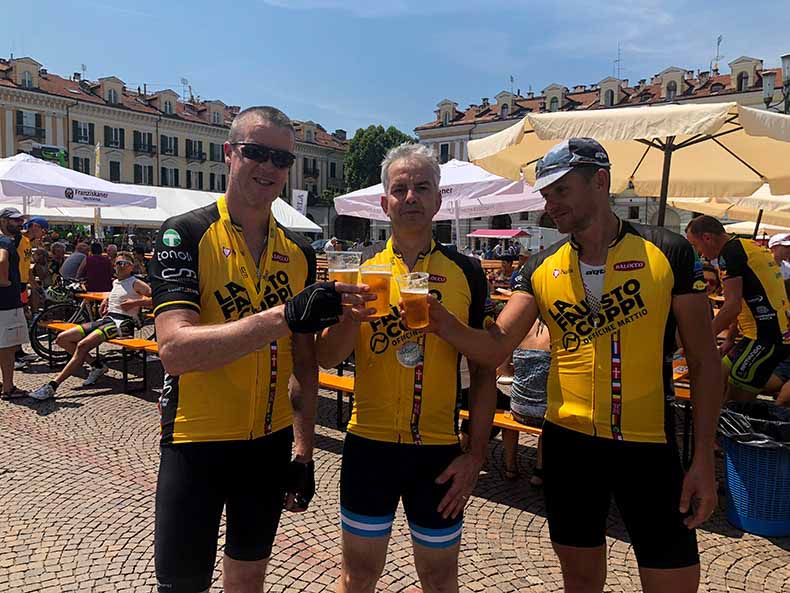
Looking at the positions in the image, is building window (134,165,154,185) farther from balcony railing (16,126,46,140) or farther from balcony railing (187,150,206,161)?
balcony railing (16,126,46,140)

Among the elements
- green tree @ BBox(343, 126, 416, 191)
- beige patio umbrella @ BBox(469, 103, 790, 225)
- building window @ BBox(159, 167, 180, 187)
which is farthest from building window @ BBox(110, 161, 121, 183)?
beige patio umbrella @ BBox(469, 103, 790, 225)

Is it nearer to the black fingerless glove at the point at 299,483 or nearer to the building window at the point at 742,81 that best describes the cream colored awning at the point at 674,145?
the black fingerless glove at the point at 299,483

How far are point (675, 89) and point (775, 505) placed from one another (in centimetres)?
5590

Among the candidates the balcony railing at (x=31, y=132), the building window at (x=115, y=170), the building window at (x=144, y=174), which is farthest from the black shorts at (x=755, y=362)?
the building window at (x=144, y=174)

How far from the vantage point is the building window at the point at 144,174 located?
204ft

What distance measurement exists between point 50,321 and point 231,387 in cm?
958

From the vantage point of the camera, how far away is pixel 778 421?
4246 millimetres

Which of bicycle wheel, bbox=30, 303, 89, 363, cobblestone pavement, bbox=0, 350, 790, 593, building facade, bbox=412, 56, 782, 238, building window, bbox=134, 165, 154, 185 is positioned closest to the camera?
cobblestone pavement, bbox=0, 350, 790, 593

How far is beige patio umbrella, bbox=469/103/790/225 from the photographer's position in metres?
4.46

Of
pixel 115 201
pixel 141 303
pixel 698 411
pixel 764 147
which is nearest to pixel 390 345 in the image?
pixel 698 411

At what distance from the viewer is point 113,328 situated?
7.94 m

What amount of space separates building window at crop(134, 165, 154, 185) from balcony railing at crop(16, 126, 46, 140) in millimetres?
9938

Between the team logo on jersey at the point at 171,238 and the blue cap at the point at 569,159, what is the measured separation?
4.55ft

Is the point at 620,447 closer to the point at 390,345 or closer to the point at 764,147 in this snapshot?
the point at 390,345
